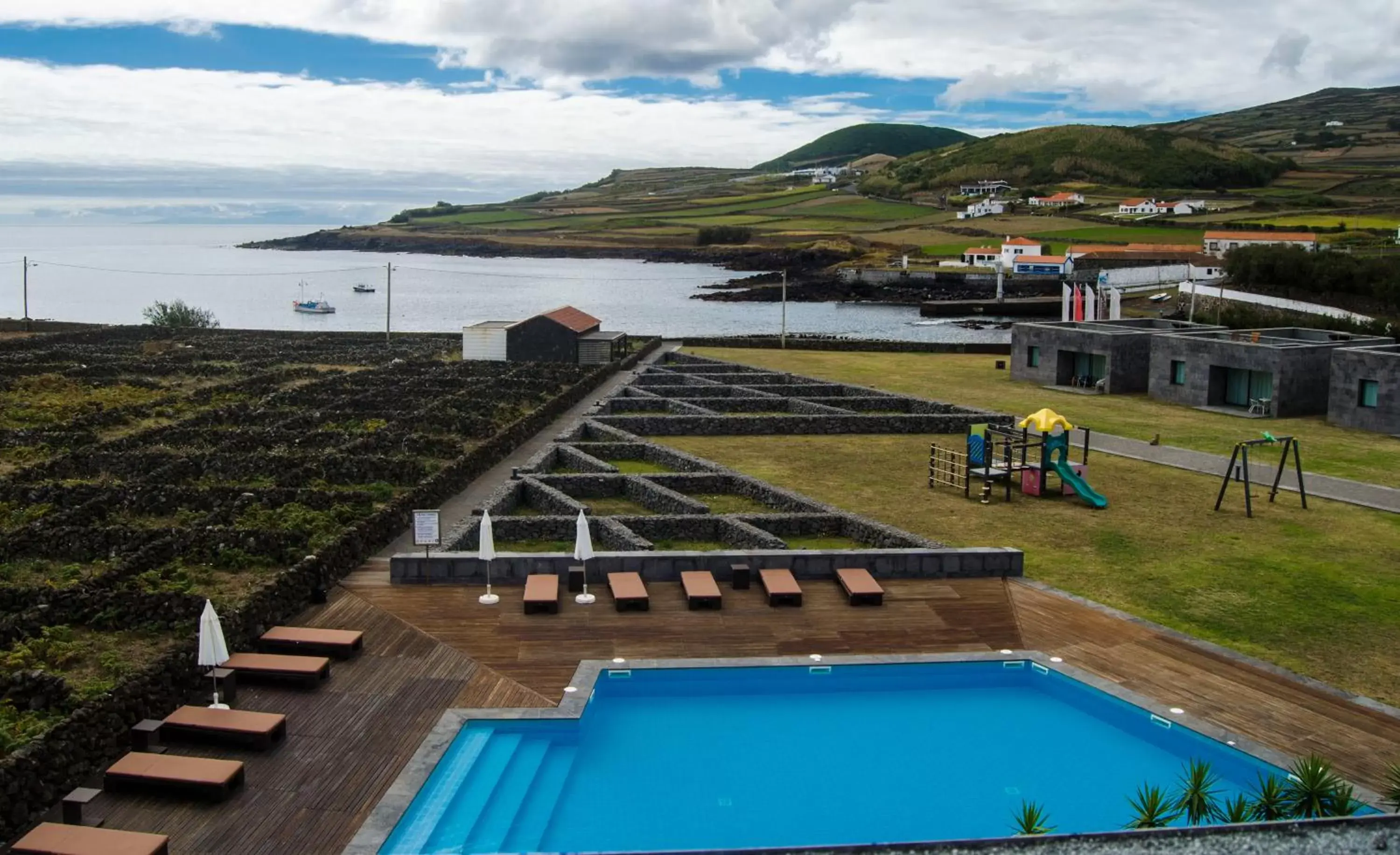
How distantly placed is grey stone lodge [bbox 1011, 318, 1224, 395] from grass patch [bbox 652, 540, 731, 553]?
1226 inches

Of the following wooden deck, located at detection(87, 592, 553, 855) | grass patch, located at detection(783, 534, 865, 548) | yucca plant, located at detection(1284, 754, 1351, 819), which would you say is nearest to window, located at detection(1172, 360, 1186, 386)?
grass patch, located at detection(783, 534, 865, 548)

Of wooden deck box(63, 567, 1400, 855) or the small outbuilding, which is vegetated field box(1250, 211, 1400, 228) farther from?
wooden deck box(63, 567, 1400, 855)

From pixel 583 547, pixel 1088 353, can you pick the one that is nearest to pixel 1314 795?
pixel 583 547

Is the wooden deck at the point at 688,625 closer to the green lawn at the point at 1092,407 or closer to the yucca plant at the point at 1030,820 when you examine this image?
the yucca plant at the point at 1030,820

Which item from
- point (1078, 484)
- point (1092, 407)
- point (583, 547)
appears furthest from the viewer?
point (1092, 407)

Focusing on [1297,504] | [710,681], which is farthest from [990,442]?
[710,681]

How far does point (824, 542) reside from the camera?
82.5 feet

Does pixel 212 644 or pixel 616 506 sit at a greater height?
pixel 212 644

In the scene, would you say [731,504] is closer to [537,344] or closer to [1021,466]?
[1021,466]

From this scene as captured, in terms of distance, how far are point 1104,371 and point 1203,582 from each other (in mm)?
30037

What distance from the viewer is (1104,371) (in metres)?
50.2

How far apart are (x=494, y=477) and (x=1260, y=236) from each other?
123m

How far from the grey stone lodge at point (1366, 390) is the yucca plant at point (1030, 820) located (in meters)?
33.3

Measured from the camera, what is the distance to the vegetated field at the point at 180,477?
17031 millimetres
